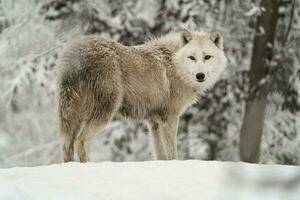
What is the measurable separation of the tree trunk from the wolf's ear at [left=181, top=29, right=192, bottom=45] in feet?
12.5

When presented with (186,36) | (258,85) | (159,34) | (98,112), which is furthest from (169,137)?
(159,34)

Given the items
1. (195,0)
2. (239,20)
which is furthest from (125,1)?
(239,20)

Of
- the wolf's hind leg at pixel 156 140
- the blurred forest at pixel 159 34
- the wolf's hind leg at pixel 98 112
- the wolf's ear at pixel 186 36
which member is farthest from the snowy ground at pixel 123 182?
the blurred forest at pixel 159 34

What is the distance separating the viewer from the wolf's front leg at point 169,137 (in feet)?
23.9

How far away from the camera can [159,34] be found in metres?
12.3

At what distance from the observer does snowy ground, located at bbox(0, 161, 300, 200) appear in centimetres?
354

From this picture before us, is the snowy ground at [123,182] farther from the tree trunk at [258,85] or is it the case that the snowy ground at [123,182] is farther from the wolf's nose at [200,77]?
the tree trunk at [258,85]

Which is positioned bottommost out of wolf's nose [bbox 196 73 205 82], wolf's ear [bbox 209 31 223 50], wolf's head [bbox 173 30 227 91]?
wolf's nose [bbox 196 73 205 82]

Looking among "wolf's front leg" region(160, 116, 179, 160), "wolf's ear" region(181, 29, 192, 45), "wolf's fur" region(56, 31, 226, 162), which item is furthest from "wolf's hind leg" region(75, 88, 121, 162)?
"wolf's ear" region(181, 29, 192, 45)

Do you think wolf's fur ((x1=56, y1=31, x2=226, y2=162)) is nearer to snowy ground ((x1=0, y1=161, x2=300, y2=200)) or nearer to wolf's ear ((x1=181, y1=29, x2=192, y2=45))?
wolf's ear ((x1=181, y1=29, x2=192, y2=45))

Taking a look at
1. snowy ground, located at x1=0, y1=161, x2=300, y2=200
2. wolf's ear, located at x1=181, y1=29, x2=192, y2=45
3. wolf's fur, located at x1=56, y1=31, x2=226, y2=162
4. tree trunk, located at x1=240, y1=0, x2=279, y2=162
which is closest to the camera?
snowy ground, located at x1=0, y1=161, x2=300, y2=200

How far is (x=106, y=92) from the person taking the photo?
679 centimetres

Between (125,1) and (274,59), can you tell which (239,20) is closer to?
(274,59)

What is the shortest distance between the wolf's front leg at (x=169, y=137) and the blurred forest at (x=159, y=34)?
4.76 m
